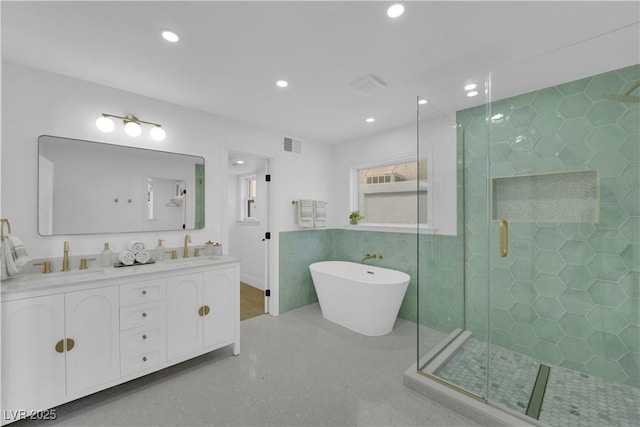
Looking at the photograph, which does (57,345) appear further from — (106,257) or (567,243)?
(567,243)

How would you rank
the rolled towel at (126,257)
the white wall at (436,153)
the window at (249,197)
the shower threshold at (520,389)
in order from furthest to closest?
the window at (249,197) < the white wall at (436,153) < the rolled towel at (126,257) < the shower threshold at (520,389)

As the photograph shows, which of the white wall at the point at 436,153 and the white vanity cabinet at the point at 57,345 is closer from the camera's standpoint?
the white vanity cabinet at the point at 57,345

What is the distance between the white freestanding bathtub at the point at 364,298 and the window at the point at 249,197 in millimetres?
1979

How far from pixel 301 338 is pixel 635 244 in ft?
9.38

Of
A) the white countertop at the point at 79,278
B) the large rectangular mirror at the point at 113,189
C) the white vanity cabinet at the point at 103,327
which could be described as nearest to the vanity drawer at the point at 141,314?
the white vanity cabinet at the point at 103,327

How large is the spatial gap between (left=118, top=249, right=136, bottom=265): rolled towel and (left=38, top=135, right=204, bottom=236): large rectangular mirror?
23 centimetres

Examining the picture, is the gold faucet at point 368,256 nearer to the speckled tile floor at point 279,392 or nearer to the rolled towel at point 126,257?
the speckled tile floor at point 279,392

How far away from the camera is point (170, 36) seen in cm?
165

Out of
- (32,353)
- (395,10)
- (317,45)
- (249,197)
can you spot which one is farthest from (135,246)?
(249,197)

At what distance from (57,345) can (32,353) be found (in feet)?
0.36

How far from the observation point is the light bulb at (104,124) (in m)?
2.24

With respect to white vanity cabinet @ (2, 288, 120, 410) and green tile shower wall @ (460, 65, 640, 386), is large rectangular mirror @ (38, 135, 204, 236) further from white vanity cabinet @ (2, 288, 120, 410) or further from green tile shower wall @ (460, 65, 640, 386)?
green tile shower wall @ (460, 65, 640, 386)

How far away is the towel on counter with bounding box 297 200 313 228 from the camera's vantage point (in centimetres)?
365

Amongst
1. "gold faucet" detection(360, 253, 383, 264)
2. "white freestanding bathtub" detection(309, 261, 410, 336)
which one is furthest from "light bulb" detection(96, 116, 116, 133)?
"gold faucet" detection(360, 253, 383, 264)
